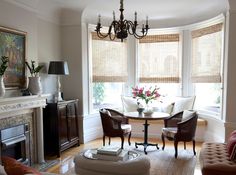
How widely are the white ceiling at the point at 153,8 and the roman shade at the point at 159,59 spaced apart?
49 cm

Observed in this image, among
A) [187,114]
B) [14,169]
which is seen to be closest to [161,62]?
[187,114]

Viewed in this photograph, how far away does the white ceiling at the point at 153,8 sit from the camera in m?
4.63

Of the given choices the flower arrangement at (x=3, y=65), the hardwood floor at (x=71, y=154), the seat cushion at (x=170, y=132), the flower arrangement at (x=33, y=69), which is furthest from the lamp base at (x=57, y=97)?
the seat cushion at (x=170, y=132)

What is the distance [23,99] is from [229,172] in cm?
281

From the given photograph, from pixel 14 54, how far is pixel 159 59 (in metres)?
3.47

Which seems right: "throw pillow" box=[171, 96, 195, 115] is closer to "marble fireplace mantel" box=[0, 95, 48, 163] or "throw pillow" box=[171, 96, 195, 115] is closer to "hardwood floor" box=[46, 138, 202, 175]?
"hardwood floor" box=[46, 138, 202, 175]

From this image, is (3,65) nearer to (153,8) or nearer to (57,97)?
(57,97)

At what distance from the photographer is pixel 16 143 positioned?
3.47 metres

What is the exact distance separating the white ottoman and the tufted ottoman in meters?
0.67

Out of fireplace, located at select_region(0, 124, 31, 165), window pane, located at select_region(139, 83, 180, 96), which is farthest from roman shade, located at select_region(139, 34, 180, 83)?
fireplace, located at select_region(0, 124, 31, 165)

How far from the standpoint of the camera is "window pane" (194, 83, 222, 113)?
5.09 m

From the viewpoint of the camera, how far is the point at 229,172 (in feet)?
8.44

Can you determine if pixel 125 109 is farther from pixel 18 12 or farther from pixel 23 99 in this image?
pixel 18 12

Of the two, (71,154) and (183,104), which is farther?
(183,104)
